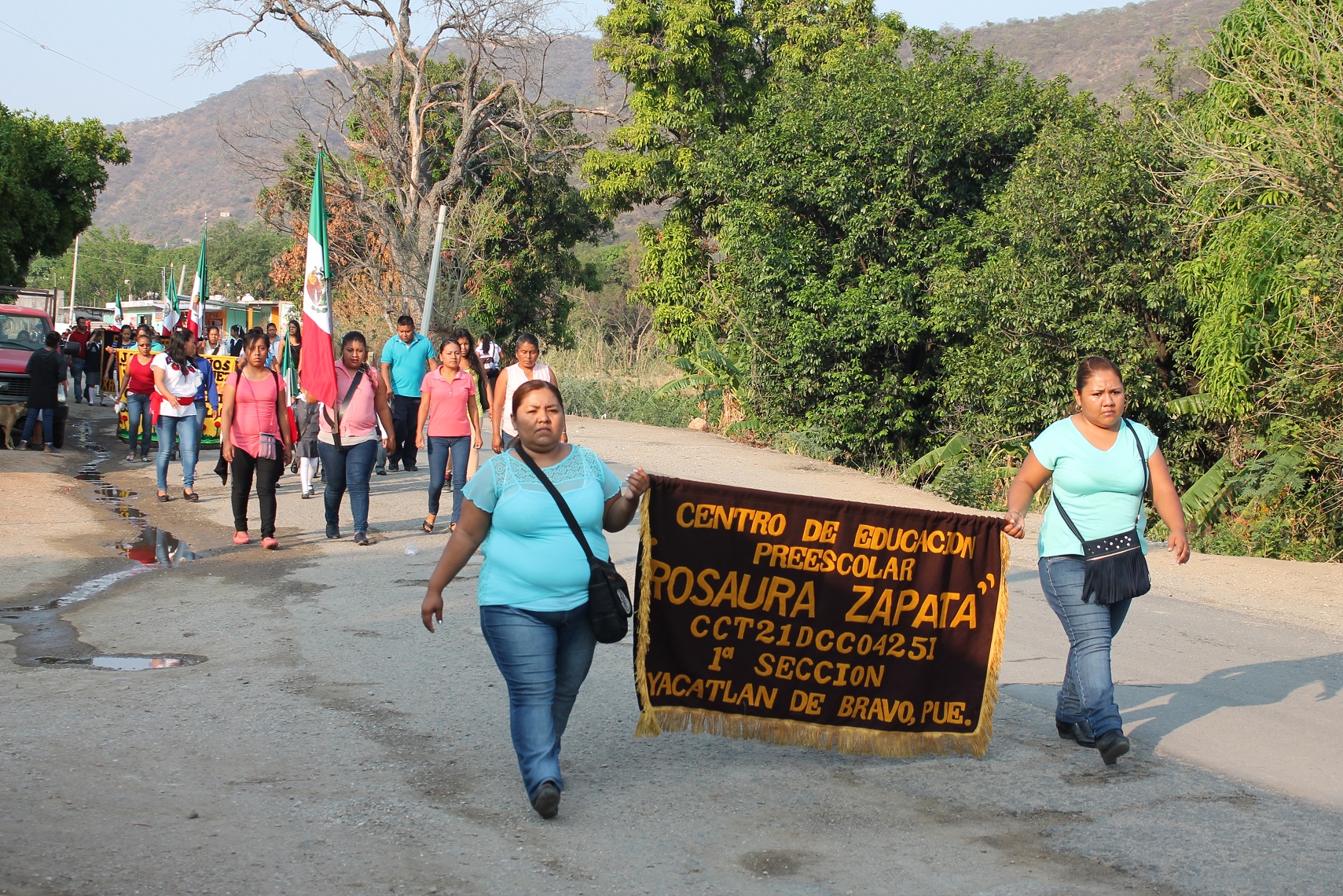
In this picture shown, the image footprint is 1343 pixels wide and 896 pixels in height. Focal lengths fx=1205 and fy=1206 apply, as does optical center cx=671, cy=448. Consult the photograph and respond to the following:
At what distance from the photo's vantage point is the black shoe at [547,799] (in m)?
4.61

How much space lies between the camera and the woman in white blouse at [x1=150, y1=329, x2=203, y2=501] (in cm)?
1373

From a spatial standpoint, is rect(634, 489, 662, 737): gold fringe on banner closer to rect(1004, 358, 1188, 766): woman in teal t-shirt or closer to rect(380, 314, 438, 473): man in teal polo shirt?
rect(1004, 358, 1188, 766): woman in teal t-shirt

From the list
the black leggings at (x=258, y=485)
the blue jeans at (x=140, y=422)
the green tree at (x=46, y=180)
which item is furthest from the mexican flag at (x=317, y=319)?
the green tree at (x=46, y=180)

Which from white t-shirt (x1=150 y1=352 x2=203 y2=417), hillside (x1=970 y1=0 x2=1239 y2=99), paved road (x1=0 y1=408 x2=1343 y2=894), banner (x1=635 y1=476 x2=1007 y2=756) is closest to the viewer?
paved road (x1=0 y1=408 x2=1343 y2=894)

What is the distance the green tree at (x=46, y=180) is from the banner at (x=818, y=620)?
106 ft

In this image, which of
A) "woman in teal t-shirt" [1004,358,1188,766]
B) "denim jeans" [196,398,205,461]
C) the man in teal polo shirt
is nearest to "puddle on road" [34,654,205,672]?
"woman in teal t-shirt" [1004,358,1188,766]

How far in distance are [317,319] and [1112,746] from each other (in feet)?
29.6

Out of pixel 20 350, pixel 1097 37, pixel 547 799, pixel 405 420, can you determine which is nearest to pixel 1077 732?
pixel 547 799

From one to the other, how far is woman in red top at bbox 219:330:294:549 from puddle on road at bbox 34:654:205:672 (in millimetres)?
3902

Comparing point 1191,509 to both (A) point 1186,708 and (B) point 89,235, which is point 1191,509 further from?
(B) point 89,235

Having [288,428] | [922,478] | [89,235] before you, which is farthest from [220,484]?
[89,235]

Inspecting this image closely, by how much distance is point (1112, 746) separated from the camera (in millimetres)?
5398

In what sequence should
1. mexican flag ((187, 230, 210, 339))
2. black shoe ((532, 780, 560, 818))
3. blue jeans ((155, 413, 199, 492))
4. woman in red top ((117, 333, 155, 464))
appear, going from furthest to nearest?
mexican flag ((187, 230, 210, 339)), woman in red top ((117, 333, 155, 464)), blue jeans ((155, 413, 199, 492)), black shoe ((532, 780, 560, 818))

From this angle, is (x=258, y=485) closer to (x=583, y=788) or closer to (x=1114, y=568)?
(x=583, y=788)
